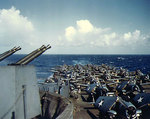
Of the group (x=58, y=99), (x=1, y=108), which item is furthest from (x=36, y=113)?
A: (x=58, y=99)

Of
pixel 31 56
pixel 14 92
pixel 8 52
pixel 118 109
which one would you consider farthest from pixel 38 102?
pixel 118 109

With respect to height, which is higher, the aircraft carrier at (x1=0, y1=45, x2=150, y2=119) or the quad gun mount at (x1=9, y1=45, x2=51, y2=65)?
the quad gun mount at (x1=9, y1=45, x2=51, y2=65)

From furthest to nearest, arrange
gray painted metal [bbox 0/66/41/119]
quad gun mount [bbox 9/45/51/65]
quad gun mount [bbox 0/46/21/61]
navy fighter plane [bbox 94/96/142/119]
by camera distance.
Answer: navy fighter plane [bbox 94/96/142/119] → quad gun mount [bbox 0/46/21/61] → quad gun mount [bbox 9/45/51/65] → gray painted metal [bbox 0/66/41/119]

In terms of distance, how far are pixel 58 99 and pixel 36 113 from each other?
1832 millimetres

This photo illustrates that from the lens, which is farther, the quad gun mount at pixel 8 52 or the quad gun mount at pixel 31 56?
the quad gun mount at pixel 8 52

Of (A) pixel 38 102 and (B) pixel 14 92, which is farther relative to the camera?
(A) pixel 38 102

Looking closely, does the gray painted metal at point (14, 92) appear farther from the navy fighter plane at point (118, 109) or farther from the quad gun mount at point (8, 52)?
the navy fighter plane at point (118, 109)

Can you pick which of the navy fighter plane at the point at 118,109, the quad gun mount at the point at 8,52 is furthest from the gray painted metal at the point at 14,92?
the navy fighter plane at the point at 118,109

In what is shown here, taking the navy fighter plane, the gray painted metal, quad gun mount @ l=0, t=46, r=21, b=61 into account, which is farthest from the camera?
the navy fighter plane

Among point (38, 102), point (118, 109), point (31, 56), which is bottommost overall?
A: point (118, 109)

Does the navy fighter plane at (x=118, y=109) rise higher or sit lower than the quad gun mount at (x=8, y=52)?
lower

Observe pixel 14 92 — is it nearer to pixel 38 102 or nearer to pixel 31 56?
pixel 38 102

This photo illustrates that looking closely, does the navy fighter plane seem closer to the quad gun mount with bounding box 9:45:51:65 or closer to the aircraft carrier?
the aircraft carrier

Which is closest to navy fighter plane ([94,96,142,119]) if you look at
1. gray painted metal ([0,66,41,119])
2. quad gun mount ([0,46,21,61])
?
gray painted metal ([0,66,41,119])
